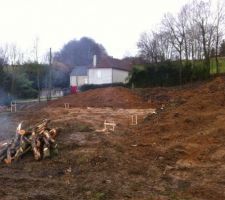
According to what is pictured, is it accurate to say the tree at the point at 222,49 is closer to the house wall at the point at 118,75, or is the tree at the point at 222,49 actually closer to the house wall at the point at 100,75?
the house wall at the point at 118,75

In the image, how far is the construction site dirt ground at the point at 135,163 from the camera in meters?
9.00

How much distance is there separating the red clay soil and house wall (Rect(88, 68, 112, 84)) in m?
26.2

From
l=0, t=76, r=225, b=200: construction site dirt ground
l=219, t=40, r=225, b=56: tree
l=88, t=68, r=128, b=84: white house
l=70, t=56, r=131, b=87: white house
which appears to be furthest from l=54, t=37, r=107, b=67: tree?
l=0, t=76, r=225, b=200: construction site dirt ground

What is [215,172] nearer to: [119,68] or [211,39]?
[211,39]

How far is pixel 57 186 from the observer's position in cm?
948

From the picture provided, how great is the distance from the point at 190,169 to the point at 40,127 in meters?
5.99

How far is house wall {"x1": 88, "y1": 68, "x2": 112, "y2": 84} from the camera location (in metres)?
62.0

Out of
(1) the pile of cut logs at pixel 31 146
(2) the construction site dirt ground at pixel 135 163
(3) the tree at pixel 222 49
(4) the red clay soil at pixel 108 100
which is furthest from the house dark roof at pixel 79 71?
(1) the pile of cut logs at pixel 31 146

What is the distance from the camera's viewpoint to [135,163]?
37.5 ft

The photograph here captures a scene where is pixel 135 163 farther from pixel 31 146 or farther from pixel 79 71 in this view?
pixel 79 71

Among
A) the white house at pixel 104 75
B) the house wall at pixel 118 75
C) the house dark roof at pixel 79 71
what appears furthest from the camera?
the house dark roof at pixel 79 71

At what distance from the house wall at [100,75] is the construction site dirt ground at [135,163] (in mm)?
43271

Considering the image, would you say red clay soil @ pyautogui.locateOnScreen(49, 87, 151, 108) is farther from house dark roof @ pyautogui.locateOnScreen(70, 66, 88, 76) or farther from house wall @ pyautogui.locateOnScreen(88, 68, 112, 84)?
house dark roof @ pyautogui.locateOnScreen(70, 66, 88, 76)

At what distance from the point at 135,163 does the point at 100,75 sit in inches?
2031
